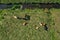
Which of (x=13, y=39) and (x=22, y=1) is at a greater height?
(x=22, y=1)

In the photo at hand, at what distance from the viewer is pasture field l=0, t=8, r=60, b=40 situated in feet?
9.05

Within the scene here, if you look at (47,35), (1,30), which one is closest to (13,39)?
(1,30)

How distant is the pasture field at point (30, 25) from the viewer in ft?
9.05

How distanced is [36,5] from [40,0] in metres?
0.14

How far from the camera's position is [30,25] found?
2980 mm

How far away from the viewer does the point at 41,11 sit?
10.8 ft

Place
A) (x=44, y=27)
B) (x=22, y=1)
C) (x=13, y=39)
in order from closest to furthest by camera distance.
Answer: (x=13, y=39) → (x=44, y=27) → (x=22, y=1)

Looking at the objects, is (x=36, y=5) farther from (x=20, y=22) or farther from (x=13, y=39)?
(x=13, y=39)

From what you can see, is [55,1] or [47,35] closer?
[47,35]

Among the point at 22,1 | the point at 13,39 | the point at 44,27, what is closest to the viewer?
the point at 13,39

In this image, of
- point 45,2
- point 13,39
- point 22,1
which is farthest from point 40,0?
point 13,39

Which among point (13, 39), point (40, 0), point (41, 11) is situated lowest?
point (13, 39)

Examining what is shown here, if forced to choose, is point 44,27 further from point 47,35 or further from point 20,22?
point 20,22

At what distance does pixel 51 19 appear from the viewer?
10.2 ft
